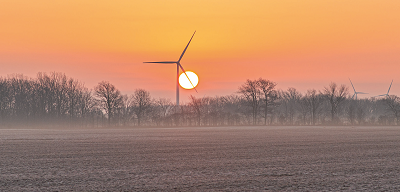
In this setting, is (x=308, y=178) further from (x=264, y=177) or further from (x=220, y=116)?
(x=220, y=116)

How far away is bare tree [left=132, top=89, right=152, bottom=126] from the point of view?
114944 mm

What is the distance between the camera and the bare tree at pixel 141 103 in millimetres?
114944

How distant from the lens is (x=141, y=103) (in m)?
121

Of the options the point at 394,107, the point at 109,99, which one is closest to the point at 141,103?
the point at 109,99

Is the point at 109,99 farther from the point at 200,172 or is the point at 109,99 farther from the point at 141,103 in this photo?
the point at 200,172

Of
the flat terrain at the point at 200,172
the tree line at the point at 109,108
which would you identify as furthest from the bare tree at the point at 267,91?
the flat terrain at the point at 200,172

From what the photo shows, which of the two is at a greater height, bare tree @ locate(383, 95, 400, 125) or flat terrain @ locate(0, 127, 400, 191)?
bare tree @ locate(383, 95, 400, 125)

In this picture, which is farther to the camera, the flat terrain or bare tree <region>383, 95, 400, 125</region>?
bare tree <region>383, 95, 400, 125</region>

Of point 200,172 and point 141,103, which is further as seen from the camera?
point 141,103

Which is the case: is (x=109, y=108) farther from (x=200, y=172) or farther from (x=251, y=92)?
(x=200, y=172)

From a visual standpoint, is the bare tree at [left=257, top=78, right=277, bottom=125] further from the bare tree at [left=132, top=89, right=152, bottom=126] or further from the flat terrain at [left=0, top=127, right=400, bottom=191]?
the flat terrain at [left=0, top=127, right=400, bottom=191]

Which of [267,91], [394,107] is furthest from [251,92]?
[394,107]

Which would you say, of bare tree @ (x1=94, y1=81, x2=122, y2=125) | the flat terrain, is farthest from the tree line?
the flat terrain

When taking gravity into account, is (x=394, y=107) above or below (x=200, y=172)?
above
